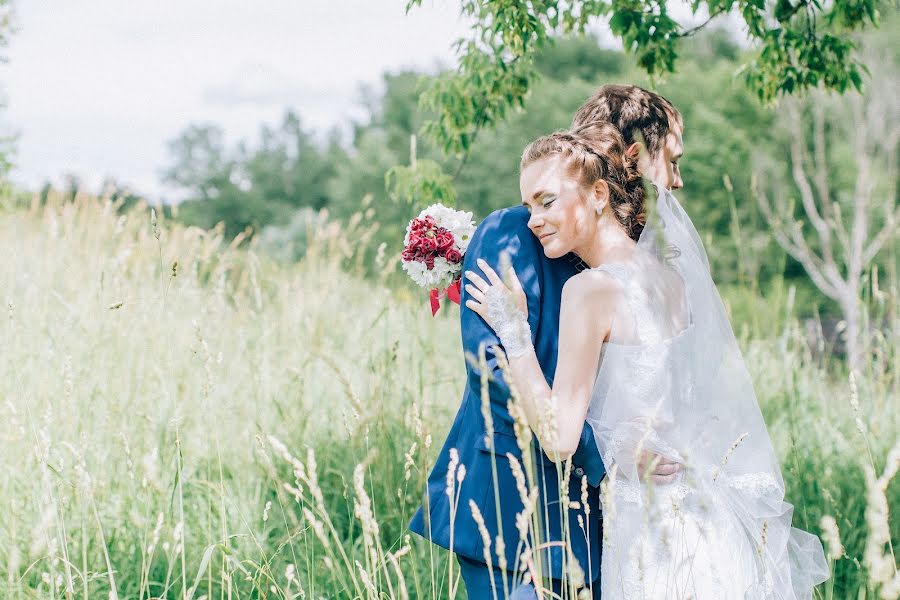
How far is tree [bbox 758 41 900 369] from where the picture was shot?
63.9 feet

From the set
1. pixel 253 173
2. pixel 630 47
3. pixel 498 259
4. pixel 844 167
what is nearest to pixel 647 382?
pixel 498 259

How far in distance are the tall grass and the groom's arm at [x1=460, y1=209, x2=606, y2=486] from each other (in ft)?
1.46

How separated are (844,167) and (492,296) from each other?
25.7m

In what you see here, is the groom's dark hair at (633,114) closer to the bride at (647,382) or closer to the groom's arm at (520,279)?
the bride at (647,382)

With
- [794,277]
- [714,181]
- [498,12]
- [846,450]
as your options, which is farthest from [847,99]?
[498,12]

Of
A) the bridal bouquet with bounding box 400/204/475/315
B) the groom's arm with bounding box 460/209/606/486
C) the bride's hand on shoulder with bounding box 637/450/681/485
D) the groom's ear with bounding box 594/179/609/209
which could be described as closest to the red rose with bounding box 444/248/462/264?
the bridal bouquet with bounding box 400/204/475/315

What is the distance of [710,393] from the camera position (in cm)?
A: 228

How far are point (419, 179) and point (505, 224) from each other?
1.82 meters

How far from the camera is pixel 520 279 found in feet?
7.41

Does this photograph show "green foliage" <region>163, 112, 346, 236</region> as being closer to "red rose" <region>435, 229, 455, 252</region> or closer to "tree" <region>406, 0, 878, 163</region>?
"tree" <region>406, 0, 878, 163</region>

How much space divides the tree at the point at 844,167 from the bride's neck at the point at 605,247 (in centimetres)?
1633

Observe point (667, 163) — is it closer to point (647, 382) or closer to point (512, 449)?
point (647, 382)

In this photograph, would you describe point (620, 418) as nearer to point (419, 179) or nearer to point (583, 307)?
point (583, 307)

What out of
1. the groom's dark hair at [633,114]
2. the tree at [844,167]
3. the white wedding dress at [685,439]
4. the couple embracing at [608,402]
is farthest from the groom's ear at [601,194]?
the tree at [844,167]
